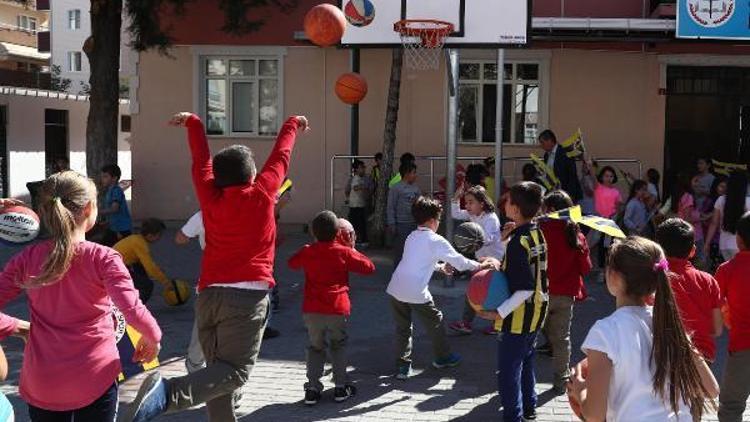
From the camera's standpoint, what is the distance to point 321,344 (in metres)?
5.96

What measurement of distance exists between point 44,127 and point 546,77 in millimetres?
17392

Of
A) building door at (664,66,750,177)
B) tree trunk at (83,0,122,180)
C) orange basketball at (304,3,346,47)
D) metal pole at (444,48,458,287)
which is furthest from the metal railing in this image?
orange basketball at (304,3,346,47)

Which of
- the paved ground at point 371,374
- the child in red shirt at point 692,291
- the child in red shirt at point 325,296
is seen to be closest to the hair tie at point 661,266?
the child in red shirt at point 692,291

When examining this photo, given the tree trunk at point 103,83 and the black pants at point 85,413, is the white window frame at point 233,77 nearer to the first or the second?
the tree trunk at point 103,83

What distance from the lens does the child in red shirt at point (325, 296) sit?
5922mm

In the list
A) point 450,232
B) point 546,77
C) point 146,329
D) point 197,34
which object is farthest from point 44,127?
point 146,329

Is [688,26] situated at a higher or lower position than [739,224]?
higher

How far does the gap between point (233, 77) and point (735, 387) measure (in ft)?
46.1

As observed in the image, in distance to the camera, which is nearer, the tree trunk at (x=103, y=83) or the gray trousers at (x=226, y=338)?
the gray trousers at (x=226, y=338)

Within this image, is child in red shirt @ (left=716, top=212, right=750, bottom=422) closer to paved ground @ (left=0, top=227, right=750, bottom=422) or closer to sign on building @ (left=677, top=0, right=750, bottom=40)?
paved ground @ (left=0, top=227, right=750, bottom=422)

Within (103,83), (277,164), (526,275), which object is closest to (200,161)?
(277,164)

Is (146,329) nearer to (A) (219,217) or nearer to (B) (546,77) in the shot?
(A) (219,217)

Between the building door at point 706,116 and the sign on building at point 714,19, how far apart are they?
9.51 feet

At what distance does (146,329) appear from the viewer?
11.4 ft
